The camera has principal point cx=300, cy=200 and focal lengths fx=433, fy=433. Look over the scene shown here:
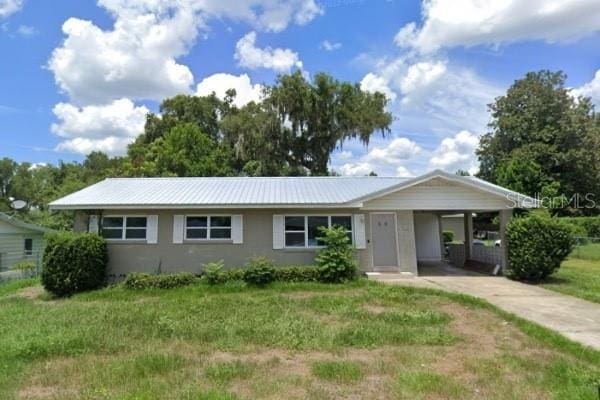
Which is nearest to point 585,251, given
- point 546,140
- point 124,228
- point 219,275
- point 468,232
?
point 468,232

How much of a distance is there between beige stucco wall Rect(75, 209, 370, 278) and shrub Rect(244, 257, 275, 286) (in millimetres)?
1267

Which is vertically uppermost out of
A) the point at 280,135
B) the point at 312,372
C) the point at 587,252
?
the point at 280,135

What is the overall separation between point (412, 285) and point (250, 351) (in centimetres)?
699

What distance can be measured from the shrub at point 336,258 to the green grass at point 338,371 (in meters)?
6.78

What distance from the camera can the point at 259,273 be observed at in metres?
12.5

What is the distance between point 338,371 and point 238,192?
33.2 feet

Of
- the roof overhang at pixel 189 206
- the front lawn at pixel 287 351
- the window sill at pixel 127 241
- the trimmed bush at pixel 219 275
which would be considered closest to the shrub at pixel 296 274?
the trimmed bush at pixel 219 275

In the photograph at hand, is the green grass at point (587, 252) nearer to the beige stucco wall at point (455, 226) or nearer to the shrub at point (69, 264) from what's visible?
the beige stucco wall at point (455, 226)

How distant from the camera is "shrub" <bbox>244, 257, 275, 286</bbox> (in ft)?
40.9

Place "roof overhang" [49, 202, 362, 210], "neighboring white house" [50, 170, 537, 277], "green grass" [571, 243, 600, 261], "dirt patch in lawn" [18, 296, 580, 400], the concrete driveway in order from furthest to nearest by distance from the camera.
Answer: "green grass" [571, 243, 600, 261], "neighboring white house" [50, 170, 537, 277], "roof overhang" [49, 202, 362, 210], the concrete driveway, "dirt patch in lawn" [18, 296, 580, 400]

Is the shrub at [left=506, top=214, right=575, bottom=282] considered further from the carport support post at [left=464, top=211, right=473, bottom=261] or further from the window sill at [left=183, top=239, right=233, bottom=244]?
the window sill at [left=183, top=239, right=233, bottom=244]

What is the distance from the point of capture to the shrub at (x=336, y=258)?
12834 mm

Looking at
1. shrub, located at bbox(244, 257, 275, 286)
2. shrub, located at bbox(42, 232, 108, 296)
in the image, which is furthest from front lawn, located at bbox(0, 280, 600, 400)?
shrub, located at bbox(244, 257, 275, 286)

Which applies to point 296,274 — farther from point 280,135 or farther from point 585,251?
point 280,135
